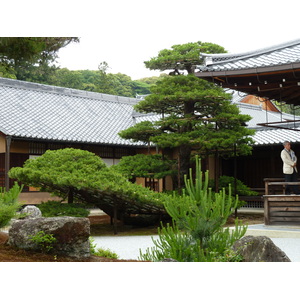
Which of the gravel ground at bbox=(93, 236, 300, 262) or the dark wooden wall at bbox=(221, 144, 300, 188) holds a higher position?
the dark wooden wall at bbox=(221, 144, 300, 188)

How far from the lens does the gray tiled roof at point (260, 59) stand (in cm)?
1017

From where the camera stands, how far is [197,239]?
6.01 metres

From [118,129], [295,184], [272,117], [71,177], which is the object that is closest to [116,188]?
[71,177]

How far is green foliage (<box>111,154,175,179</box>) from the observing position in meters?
13.3

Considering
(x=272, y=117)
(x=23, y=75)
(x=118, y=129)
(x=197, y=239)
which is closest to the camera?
(x=197, y=239)

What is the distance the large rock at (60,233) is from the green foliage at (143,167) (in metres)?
6.61

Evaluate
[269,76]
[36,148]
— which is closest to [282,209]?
[269,76]

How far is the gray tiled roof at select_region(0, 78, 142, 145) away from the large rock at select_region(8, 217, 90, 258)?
10.6 metres

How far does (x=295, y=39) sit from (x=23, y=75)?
25933 mm

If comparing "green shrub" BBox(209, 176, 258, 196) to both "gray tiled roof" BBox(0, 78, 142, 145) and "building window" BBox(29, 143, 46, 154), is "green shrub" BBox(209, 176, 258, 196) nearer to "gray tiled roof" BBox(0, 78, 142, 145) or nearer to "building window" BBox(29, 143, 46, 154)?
"gray tiled roof" BBox(0, 78, 142, 145)

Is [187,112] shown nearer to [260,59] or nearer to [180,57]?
[180,57]

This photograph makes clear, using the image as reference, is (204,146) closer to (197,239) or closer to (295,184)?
(295,184)

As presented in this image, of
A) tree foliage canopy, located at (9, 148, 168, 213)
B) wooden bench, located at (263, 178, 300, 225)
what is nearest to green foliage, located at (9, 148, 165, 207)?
tree foliage canopy, located at (9, 148, 168, 213)

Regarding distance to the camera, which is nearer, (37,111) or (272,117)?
(37,111)
